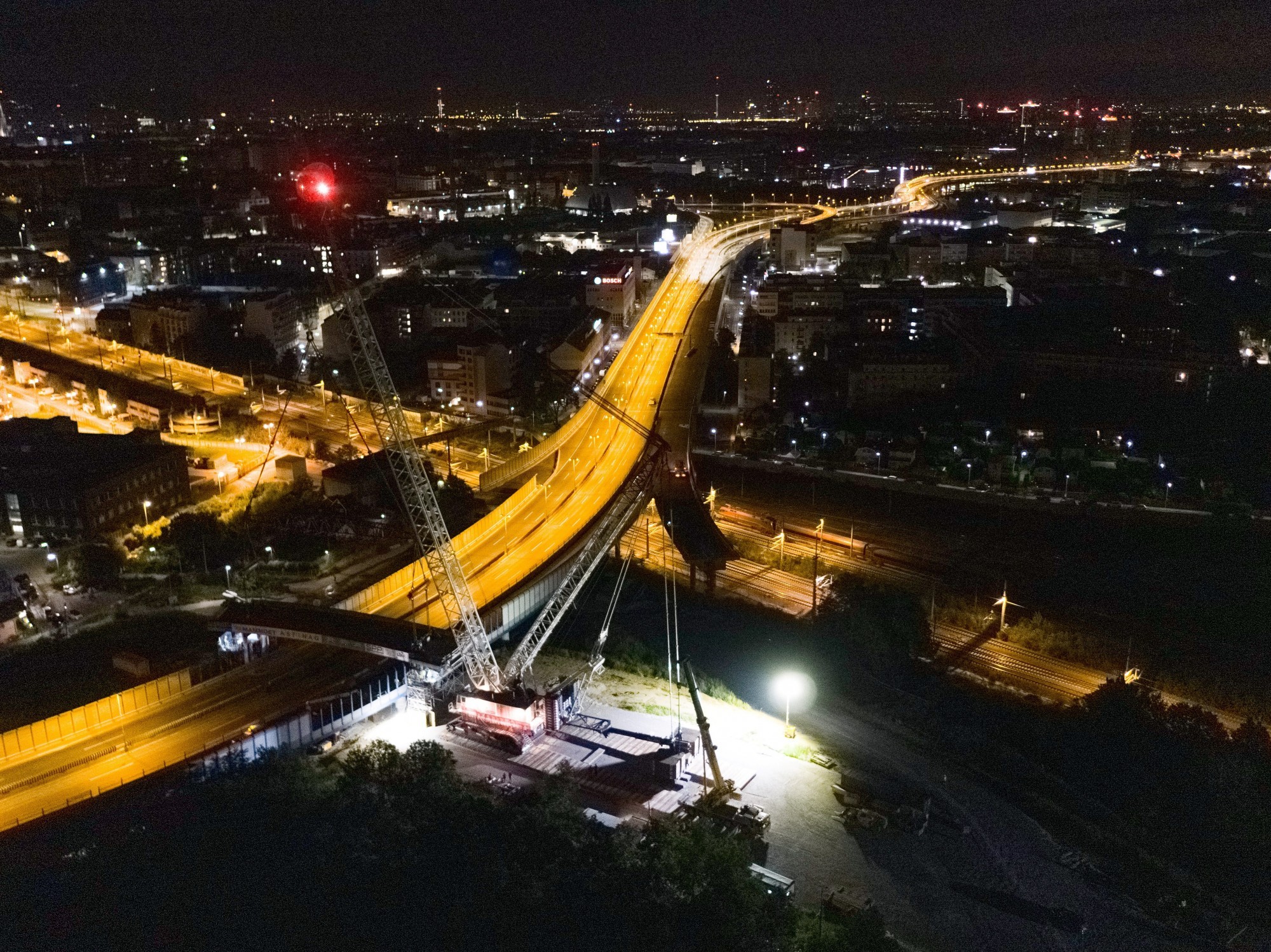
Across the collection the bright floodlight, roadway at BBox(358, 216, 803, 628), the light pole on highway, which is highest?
roadway at BBox(358, 216, 803, 628)

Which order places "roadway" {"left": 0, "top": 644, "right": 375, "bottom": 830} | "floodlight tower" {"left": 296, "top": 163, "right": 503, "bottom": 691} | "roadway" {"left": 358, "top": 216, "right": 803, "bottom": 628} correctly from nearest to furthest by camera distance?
"roadway" {"left": 0, "top": 644, "right": 375, "bottom": 830}
"floodlight tower" {"left": 296, "top": 163, "right": 503, "bottom": 691}
"roadway" {"left": 358, "top": 216, "right": 803, "bottom": 628}

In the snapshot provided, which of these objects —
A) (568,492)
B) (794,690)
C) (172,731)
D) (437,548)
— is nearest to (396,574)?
(437,548)

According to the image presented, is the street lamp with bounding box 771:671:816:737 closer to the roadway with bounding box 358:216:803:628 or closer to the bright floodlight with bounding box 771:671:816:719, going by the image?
the bright floodlight with bounding box 771:671:816:719

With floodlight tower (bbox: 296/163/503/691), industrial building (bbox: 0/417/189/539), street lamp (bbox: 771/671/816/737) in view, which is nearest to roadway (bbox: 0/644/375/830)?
floodlight tower (bbox: 296/163/503/691)

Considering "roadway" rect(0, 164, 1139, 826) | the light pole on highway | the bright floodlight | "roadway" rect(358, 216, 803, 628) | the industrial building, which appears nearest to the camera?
"roadway" rect(0, 164, 1139, 826)

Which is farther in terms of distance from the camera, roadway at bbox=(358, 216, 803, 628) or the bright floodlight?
roadway at bbox=(358, 216, 803, 628)

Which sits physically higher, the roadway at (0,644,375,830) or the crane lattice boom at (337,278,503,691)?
the crane lattice boom at (337,278,503,691)

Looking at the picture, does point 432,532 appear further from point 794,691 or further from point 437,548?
point 794,691

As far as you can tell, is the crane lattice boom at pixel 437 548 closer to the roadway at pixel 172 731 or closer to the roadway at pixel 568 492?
the roadway at pixel 568 492

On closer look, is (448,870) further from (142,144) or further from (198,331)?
(142,144)
